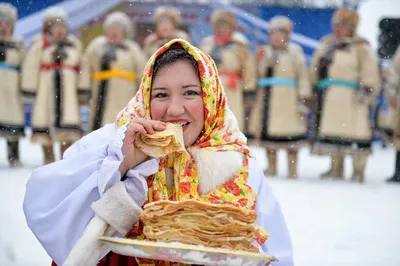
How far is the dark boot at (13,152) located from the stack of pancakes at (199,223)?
6.64m

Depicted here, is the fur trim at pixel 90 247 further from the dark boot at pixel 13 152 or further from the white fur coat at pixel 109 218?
the dark boot at pixel 13 152

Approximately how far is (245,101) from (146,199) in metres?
5.96

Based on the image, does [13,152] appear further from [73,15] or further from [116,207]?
[116,207]

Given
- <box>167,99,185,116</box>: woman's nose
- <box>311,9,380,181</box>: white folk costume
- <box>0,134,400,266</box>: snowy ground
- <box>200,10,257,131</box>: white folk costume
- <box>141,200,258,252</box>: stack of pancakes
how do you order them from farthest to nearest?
<box>200,10,257,131</box>: white folk costume < <box>311,9,380,181</box>: white folk costume < <box>0,134,400,266</box>: snowy ground < <box>167,99,185,116</box>: woman's nose < <box>141,200,258,252</box>: stack of pancakes

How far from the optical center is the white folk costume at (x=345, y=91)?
23.5 ft

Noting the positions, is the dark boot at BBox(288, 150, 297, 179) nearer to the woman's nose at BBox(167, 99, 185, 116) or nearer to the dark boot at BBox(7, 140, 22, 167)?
the dark boot at BBox(7, 140, 22, 167)

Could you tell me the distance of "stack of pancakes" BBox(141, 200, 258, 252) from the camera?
1.55 meters

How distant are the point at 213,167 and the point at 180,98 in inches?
8.4

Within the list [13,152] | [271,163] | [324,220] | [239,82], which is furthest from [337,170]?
[13,152]

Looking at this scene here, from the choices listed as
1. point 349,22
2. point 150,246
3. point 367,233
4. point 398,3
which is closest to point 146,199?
Result: point 150,246

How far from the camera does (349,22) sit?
727 cm

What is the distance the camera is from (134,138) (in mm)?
1699

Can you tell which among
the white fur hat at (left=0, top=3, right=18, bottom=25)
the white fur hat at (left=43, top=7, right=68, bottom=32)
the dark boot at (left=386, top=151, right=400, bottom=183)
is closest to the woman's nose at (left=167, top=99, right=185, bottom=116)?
the white fur hat at (left=43, top=7, right=68, bottom=32)

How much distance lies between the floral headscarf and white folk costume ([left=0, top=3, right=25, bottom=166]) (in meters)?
6.03
